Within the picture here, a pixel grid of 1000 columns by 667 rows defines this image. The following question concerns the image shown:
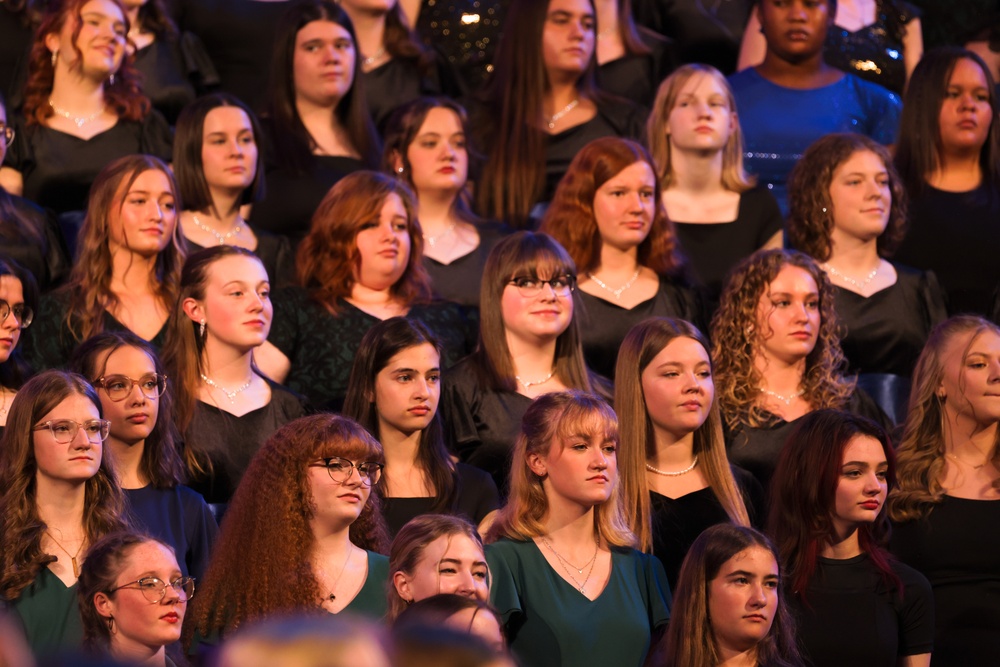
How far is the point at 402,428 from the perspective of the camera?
3.67 metres

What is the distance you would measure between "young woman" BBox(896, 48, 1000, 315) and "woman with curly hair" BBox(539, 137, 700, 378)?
33.5 inches

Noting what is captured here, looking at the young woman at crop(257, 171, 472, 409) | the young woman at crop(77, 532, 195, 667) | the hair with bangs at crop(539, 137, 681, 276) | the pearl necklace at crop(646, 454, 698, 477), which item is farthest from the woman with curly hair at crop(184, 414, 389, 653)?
the hair with bangs at crop(539, 137, 681, 276)

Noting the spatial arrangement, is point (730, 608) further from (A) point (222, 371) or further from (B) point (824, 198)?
(B) point (824, 198)

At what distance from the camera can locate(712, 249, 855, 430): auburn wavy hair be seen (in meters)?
4.04

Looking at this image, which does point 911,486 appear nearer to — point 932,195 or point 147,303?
point 932,195

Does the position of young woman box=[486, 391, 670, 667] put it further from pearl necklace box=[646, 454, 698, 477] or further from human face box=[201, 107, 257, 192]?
human face box=[201, 107, 257, 192]

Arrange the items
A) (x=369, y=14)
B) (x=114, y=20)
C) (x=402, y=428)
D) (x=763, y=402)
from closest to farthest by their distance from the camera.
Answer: (x=402, y=428) < (x=763, y=402) < (x=114, y=20) < (x=369, y=14)

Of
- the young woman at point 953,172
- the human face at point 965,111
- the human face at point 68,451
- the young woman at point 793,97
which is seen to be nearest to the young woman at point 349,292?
the human face at point 68,451

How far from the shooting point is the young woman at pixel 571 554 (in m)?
3.19

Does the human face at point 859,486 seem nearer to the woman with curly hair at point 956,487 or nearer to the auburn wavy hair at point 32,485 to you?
the woman with curly hair at point 956,487

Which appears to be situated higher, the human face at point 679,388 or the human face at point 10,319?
the human face at point 10,319

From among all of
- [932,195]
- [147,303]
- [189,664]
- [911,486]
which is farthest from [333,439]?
[932,195]

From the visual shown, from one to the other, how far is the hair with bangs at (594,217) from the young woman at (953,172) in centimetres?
83

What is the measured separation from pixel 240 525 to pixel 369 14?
2715 mm
